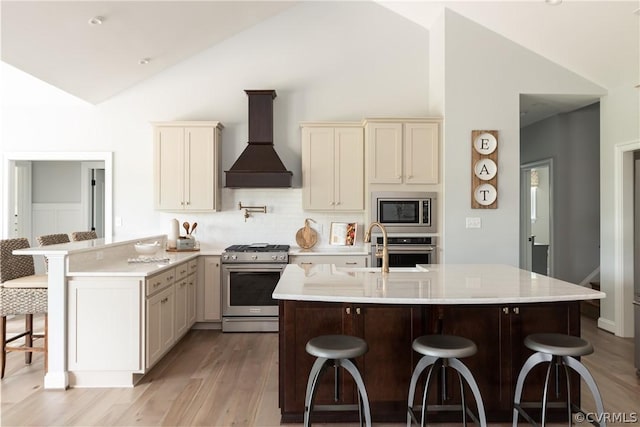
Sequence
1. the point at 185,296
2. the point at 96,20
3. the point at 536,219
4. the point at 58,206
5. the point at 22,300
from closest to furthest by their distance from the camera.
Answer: the point at 22,300
the point at 96,20
the point at 185,296
the point at 58,206
the point at 536,219

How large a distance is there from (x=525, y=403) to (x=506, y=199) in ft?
8.62

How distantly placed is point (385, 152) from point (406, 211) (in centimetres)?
73

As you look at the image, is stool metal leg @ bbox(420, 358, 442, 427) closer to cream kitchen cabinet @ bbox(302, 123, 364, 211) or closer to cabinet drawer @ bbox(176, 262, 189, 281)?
cabinet drawer @ bbox(176, 262, 189, 281)

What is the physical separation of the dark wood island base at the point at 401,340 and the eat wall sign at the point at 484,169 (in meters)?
2.24

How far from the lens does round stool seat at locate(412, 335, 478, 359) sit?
2.29 meters

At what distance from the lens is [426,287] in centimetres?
268

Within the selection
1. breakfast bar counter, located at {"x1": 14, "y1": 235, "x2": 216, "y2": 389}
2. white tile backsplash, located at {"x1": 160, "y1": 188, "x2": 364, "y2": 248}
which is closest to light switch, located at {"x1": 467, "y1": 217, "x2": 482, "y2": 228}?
white tile backsplash, located at {"x1": 160, "y1": 188, "x2": 364, "y2": 248}

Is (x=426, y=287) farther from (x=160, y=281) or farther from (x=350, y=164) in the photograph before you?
(x=350, y=164)

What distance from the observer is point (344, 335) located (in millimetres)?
2590

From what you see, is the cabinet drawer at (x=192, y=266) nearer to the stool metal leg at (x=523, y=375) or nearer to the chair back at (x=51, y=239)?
the chair back at (x=51, y=239)

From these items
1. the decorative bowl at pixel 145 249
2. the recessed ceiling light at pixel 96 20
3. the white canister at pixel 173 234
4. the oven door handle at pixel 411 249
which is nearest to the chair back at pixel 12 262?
the decorative bowl at pixel 145 249

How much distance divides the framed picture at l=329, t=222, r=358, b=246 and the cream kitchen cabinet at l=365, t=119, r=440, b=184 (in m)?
0.76

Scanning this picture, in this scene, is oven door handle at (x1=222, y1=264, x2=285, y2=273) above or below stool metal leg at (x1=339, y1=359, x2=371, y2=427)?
above

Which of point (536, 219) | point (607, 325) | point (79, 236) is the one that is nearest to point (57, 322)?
point (79, 236)
